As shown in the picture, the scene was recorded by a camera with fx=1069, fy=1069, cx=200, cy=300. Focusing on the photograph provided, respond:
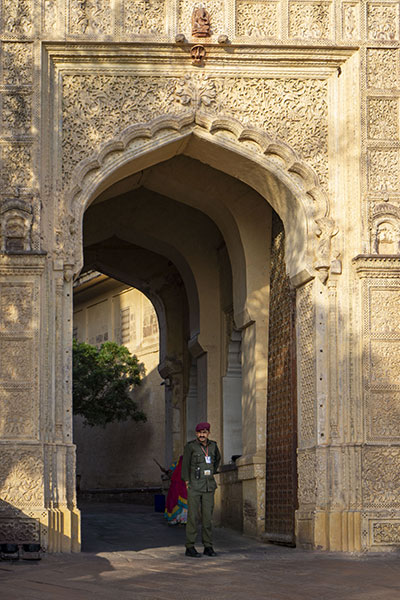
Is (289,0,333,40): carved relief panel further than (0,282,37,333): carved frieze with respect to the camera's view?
Yes

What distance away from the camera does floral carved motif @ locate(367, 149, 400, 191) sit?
11328mm

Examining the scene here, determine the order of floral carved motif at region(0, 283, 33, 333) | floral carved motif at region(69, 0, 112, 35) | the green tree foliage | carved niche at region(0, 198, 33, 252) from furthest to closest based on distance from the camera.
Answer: the green tree foliage
floral carved motif at region(69, 0, 112, 35)
carved niche at region(0, 198, 33, 252)
floral carved motif at region(0, 283, 33, 333)

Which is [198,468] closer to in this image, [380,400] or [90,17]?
[380,400]

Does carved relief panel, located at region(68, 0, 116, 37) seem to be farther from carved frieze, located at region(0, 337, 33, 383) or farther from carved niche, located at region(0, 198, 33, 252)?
carved frieze, located at region(0, 337, 33, 383)

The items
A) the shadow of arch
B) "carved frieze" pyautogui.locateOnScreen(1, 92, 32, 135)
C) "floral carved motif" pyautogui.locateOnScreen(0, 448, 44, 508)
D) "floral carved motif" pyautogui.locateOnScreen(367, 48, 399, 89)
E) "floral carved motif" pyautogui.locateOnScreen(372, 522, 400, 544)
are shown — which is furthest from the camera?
the shadow of arch

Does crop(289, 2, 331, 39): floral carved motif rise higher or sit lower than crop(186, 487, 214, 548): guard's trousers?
higher

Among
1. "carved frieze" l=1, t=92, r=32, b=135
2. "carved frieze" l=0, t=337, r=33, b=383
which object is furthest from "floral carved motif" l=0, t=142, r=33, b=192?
"carved frieze" l=0, t=337, r=33, b=383

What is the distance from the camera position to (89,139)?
1130 centimetres

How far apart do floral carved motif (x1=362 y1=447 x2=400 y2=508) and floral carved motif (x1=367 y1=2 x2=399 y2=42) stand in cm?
444

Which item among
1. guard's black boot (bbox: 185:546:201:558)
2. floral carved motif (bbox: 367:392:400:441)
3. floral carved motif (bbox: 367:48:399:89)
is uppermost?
floral carved motif (bbox: 367:48:399:89)

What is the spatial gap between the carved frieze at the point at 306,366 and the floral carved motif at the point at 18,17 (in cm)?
409

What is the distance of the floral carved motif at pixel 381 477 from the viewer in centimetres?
1078

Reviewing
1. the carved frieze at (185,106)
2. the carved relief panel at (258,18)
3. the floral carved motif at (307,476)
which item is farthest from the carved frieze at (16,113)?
the floral carved motif at (307,476)

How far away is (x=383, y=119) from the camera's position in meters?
11.5
